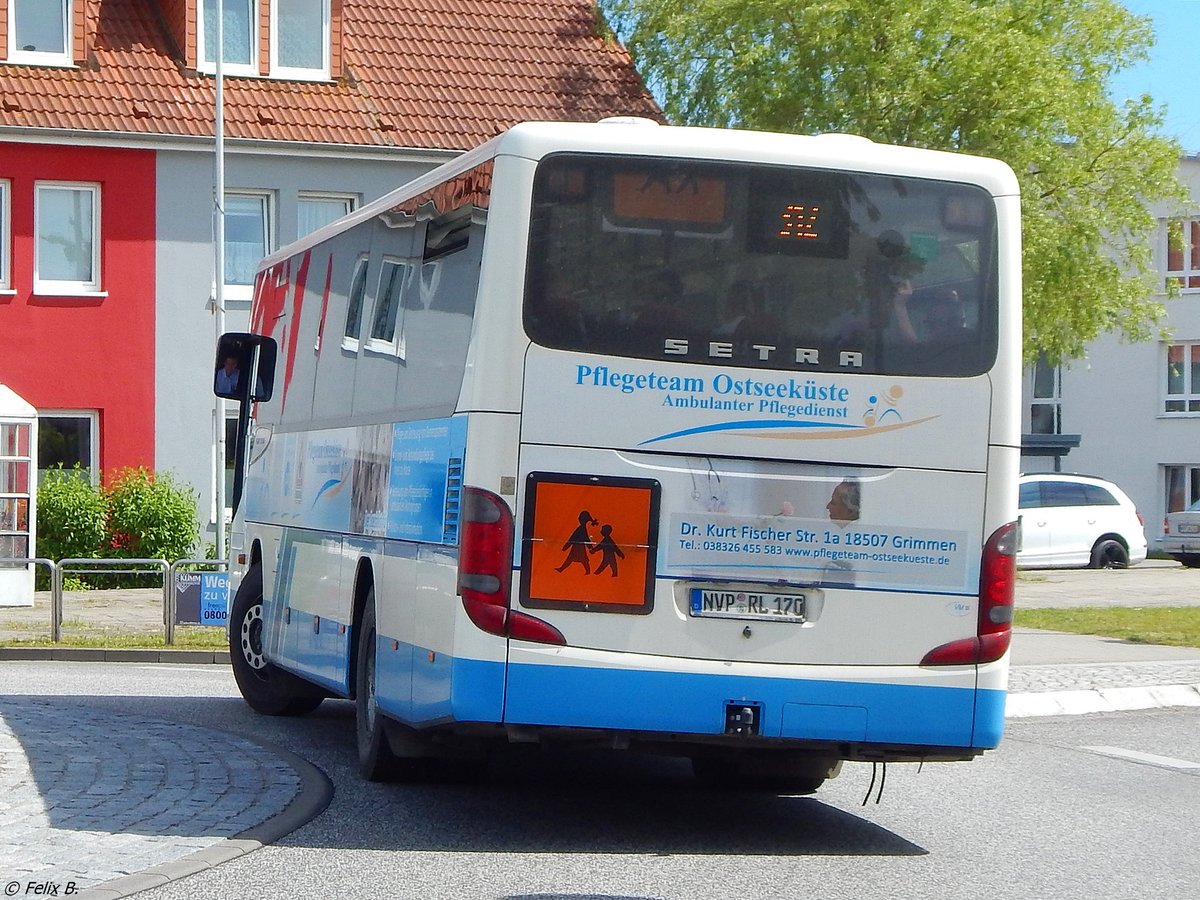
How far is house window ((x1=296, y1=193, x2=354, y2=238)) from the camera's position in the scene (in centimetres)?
3309

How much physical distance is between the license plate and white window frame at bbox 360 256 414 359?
239 centimetres

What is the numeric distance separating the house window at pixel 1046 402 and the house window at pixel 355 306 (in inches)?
1879

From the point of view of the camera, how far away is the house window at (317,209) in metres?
33.1

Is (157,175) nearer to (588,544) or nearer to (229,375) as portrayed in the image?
(229,375)

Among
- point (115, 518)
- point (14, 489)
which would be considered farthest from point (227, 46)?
point (14, 489)

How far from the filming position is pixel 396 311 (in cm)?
1035

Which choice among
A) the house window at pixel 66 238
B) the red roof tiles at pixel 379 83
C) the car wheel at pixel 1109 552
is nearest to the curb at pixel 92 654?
the house window at pixel 66 238

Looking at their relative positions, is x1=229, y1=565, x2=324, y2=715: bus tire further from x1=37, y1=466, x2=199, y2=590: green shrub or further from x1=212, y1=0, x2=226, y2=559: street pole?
x1=37, y1=466, x2=199, y2=590: green shrub

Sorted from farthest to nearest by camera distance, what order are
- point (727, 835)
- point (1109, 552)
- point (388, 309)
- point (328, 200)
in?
point (1109, 552), point (328, 200), point (388, 309), point (727, 835)

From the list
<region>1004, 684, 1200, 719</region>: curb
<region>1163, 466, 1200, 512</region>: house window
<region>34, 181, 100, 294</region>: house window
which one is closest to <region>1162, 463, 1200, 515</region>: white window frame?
<region>1163, 466, 1200, 512</region>: house window

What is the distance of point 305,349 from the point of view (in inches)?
504

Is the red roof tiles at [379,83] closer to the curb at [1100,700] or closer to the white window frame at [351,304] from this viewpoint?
the curb at [1100,700]

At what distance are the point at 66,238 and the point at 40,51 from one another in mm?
3012

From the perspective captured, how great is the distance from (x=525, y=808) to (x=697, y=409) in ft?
7.75
